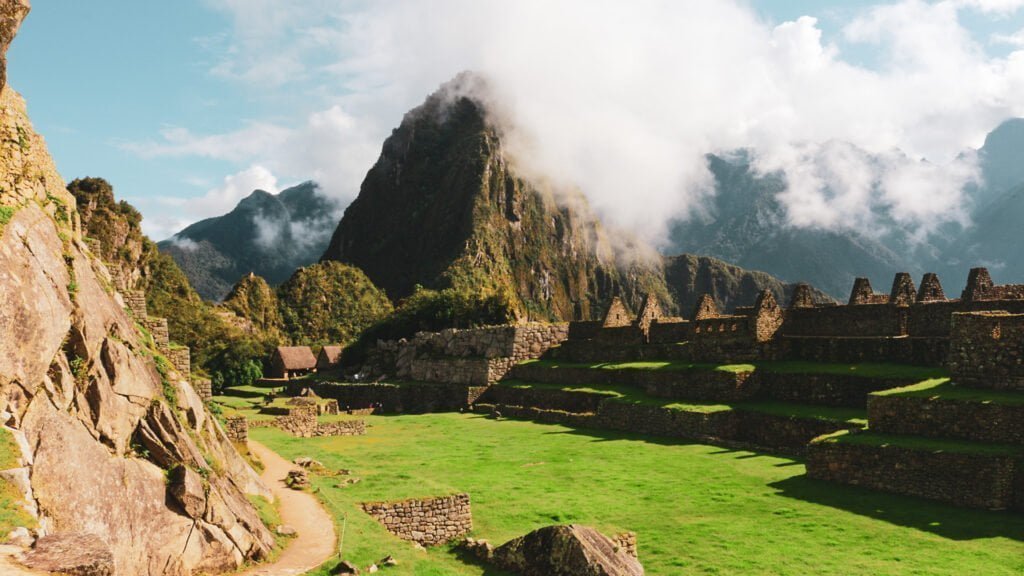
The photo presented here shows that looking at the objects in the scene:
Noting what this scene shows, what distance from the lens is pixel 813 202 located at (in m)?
145

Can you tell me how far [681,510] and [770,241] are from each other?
147154mm

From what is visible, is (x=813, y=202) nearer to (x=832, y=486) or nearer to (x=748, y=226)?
(x=748, y=226)

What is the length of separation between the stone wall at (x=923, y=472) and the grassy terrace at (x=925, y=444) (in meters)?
0.08

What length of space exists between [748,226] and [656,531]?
505 ft

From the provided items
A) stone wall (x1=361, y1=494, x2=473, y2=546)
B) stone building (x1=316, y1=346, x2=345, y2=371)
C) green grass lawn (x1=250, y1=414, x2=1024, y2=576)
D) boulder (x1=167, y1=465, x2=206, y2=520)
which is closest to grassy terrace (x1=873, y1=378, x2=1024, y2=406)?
green grass lawn (x1=250, y1=414, x2=1024, y2=576)

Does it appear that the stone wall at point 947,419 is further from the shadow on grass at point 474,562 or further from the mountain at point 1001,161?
the mountain at point 1001,161

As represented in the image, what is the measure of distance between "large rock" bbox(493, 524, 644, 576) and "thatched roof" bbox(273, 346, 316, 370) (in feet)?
189

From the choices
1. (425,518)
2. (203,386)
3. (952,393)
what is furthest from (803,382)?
(203,386)

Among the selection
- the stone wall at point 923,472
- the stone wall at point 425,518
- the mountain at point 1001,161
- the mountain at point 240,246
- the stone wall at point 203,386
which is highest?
the mountain at point 1001,161

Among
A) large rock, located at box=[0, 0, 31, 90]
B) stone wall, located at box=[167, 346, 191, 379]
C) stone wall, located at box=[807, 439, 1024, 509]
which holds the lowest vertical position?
stone wall, located at box=[807, 439, 1024, 509]

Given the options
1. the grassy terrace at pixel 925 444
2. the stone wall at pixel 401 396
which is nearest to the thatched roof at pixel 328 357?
the stone wall at pixel 401 396

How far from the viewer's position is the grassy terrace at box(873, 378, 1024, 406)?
55.4ft

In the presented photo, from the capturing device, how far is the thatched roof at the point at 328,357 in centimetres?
6675

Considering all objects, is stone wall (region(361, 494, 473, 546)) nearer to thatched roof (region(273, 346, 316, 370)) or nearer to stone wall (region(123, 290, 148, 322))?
stone wall (region(123, 290, 148, 322))
